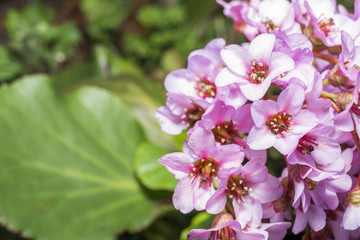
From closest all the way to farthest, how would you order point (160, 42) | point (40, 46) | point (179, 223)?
point (179, 223), point (40, 46), point (160, 42)

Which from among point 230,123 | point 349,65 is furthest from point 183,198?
point 349,65

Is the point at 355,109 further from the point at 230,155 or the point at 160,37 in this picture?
the point at 160,37

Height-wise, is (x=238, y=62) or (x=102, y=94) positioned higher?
(x=238, y=62)

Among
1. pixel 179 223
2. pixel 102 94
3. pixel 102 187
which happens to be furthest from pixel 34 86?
pixel 179 223

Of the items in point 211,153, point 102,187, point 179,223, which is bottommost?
point 179,223

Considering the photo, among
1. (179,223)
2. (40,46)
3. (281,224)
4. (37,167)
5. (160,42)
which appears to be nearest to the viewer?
(281,224)

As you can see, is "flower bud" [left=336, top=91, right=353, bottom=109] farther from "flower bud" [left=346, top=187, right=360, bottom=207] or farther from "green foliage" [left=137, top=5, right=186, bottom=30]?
"green foliage" [left=137, top=5, right=186, bottom=30]

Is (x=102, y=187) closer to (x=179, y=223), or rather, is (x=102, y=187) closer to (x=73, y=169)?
(x=73, y=169)

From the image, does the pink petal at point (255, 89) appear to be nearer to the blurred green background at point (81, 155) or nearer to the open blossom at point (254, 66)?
the open blossom at point (254, 66)
